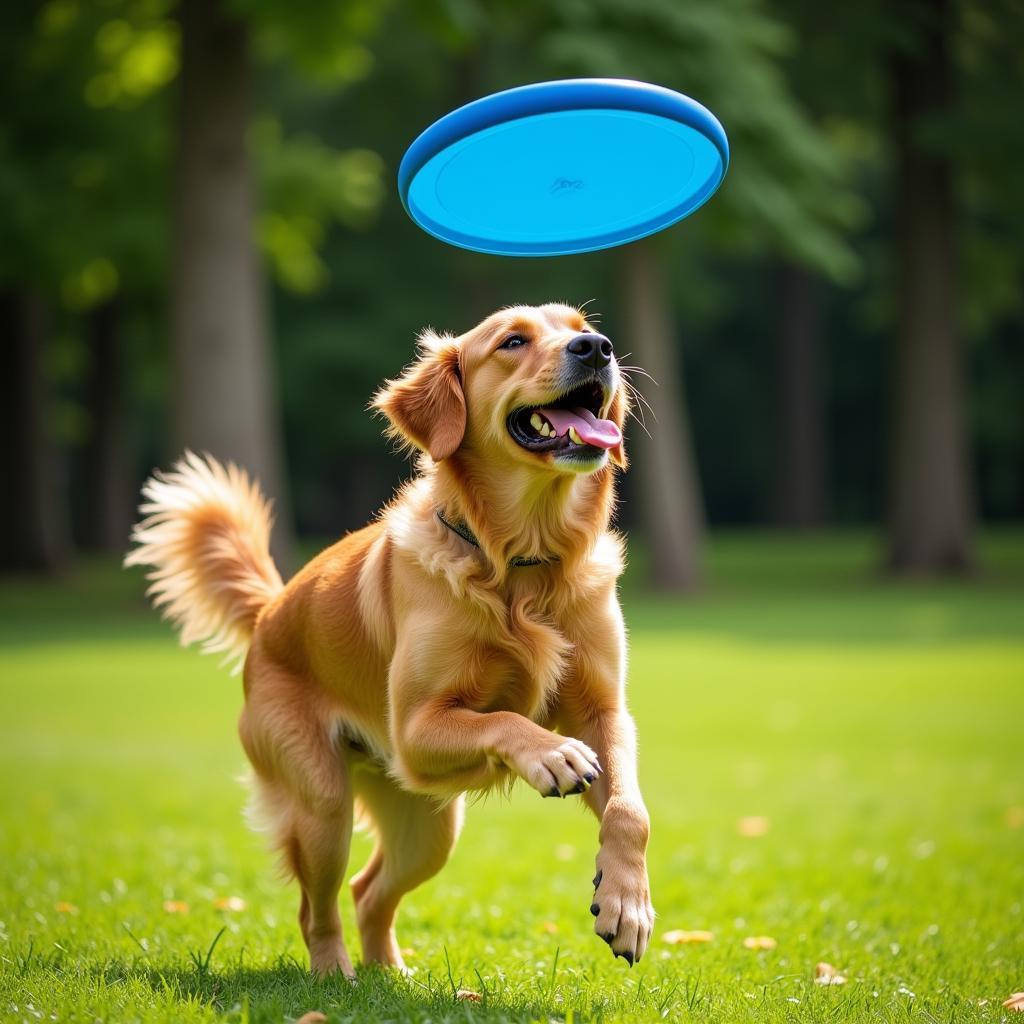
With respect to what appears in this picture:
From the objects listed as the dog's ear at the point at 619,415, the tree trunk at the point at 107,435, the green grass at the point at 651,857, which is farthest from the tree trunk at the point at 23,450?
the dog's ear at the point at 619,415

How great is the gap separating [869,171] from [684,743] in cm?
3437

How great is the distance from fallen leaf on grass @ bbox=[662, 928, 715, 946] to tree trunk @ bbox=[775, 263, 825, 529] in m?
32.1

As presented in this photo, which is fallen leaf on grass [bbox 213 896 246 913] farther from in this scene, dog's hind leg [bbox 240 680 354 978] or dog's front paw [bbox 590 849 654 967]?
dog's front paw [bbox 590 849 654 967]

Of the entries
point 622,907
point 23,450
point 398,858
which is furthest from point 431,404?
point 23,450

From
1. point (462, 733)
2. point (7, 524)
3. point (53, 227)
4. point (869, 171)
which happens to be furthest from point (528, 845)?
point (869, 171)

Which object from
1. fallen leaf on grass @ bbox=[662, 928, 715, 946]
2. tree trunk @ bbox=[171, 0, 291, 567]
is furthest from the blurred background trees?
fallen leaf on grass @ bbox=[662, 928, 715, 946]

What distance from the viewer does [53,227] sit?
806 inches

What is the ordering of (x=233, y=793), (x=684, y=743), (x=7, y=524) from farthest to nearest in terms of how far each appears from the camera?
1. (x=7, y=524)
2. (x=684, y=743)
3. (x=233, y=793)

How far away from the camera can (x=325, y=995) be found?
4.04 meters

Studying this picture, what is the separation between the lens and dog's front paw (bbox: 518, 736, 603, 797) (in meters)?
3.71

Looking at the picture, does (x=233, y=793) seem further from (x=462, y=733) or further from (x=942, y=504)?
(x=942, y=504)

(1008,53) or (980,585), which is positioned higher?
(1008,53)

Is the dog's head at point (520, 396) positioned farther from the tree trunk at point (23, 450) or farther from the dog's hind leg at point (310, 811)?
the tree trunk at point (23, 450)

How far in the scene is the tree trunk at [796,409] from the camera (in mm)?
36438
